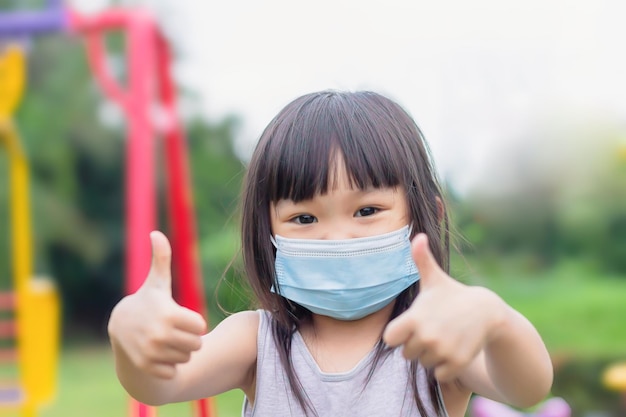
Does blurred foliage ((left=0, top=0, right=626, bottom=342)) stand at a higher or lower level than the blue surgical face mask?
lower

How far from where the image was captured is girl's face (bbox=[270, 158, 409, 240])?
1.43m

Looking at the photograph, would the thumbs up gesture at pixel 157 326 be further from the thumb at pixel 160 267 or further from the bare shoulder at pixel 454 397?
the bare shoulder at pixel 454 397

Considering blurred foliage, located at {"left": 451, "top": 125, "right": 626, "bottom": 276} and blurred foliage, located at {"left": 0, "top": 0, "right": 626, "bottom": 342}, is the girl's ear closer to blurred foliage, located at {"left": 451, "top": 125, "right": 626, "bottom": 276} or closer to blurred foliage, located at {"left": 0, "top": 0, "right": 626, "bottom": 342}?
blurred foliage, located at {"left": 451, "top": 125, "right": 626, "bottom": 276}

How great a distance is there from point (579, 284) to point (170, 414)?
3348 millimetres

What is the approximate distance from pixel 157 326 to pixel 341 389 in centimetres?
49

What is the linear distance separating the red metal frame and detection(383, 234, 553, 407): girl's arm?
178 centimetres

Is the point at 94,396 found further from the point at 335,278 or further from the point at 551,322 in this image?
the point at 335,278

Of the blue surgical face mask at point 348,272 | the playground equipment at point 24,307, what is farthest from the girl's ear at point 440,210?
the playground equipment at point 24,307

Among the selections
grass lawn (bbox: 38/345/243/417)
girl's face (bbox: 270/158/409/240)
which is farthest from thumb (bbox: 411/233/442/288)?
grass lawn (bbox: 38/345/243/417)

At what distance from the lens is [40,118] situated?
1120 cm

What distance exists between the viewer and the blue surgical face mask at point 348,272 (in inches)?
55.5

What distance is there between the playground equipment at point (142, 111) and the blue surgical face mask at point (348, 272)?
4.79ft

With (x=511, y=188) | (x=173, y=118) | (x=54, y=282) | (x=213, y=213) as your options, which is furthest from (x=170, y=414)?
(x=54, y=282)

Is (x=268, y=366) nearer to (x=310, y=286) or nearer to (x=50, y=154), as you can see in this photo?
(x=310, y=286)
